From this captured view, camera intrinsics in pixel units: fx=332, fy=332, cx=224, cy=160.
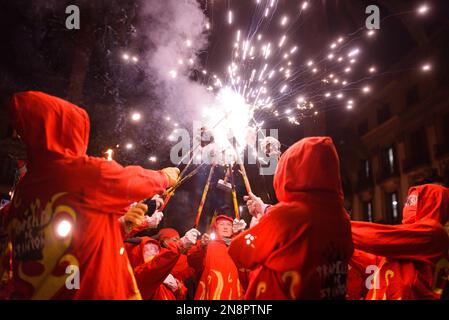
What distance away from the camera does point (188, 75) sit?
367 inches

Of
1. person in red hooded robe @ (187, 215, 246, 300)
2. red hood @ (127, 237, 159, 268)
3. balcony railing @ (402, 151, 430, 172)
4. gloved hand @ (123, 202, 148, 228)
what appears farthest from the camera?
balcony railing @ (402, 151, 430, 172)

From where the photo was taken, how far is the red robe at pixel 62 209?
2779 millimetres

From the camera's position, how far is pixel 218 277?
5973 mm

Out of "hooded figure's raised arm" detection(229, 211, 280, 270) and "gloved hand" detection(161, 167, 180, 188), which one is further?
"gloved hand" detection(161, 167, 180, 188)

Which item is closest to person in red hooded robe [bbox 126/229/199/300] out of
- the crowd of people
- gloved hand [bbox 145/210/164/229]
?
gloved hand [bbox 145/210/164/229]

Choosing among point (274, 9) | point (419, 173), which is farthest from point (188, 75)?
point (419, 173)

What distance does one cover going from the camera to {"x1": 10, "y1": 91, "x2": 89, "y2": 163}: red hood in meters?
2.88

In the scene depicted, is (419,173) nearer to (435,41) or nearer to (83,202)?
(435,41)

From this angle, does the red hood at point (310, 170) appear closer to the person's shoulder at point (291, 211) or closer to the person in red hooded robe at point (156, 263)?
the person's shoulder at point (291, 211)

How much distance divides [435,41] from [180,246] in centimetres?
2420

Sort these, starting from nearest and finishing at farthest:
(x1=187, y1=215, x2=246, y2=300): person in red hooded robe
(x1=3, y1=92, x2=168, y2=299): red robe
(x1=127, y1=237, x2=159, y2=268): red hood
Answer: (x1=3, y1=92, x2=168, y2=299): red robe < (x1=187, y1=215, x2=246, y2=300): person in red hooded robe < (x1=127, y1=237, x2=159, y2=268): red hood

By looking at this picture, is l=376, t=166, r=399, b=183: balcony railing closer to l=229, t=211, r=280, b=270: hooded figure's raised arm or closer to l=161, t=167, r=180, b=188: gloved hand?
l=229, t=211, r=280, b=270: hooded figure's raised arm

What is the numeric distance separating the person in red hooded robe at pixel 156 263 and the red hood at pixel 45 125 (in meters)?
2.55

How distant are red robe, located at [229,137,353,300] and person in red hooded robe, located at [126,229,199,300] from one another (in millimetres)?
1982
